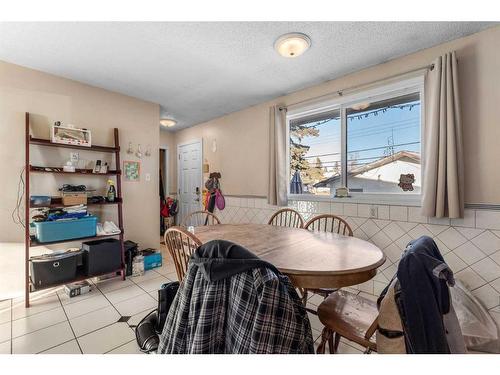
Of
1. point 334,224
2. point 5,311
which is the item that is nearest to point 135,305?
point 5,311

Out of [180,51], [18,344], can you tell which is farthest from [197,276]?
[180,51]

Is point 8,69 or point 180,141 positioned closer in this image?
point 8,69

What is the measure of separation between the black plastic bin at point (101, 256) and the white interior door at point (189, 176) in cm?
192

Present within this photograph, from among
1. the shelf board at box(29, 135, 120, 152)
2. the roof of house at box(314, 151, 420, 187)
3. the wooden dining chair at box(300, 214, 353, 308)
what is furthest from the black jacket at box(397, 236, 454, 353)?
the shelf board at box(29, 135, 120, 152)

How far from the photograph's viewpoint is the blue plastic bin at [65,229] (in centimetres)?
219

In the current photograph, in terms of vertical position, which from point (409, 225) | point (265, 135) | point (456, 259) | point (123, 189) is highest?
point (265, 135)

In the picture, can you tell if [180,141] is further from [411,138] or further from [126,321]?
[411,138]

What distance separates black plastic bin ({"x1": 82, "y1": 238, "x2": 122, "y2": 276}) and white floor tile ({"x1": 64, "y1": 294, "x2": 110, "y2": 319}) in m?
0.31

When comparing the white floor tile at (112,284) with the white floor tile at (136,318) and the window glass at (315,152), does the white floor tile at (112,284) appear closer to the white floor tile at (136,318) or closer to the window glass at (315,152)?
the white floor tile at (136,318)

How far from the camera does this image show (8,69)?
2285 millimetres

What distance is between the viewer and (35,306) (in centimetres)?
212

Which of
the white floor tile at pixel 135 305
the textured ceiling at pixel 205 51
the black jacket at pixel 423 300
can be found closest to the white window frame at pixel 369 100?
the textured ceiling at pixel 205 51

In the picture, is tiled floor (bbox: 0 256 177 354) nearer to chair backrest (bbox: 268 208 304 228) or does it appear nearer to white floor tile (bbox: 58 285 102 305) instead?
white floor tile (bbox: 58 285 102 305)
